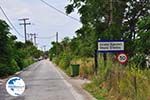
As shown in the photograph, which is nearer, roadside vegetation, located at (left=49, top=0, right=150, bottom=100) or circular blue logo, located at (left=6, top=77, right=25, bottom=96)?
circular blue logo, located at (left=6, top=77, right=25, bottom=96)

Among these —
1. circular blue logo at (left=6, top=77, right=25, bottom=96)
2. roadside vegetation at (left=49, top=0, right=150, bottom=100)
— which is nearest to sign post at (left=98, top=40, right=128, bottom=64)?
roadside vegetation at (left=49, top=0, right=150, bottom=100)

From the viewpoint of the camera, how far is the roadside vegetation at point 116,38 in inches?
699

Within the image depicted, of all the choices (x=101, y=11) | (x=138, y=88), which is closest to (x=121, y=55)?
(x=138, y=88)

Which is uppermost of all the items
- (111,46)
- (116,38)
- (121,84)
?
(116,38)

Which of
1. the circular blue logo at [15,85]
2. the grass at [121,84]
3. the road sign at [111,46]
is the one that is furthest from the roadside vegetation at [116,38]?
the circular blue logo at [15,85]

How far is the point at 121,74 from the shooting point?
20.9 m

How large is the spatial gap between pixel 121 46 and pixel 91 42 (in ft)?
36.4

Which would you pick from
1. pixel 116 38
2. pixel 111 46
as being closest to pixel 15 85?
pixel 111 46

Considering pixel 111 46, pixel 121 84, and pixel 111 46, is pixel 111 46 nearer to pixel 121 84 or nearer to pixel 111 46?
pixel 111 46

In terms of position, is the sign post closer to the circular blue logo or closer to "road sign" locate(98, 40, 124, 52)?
"road sign" locate(98, 40, 124, 52)

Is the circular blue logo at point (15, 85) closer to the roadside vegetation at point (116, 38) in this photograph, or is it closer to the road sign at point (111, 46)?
the roadside vegetation at point (116, 38)

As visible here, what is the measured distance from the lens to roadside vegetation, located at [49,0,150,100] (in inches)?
699

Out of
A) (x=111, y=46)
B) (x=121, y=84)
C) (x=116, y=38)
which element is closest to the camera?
(x=121, y=84)

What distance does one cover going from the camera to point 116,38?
30672 mm
